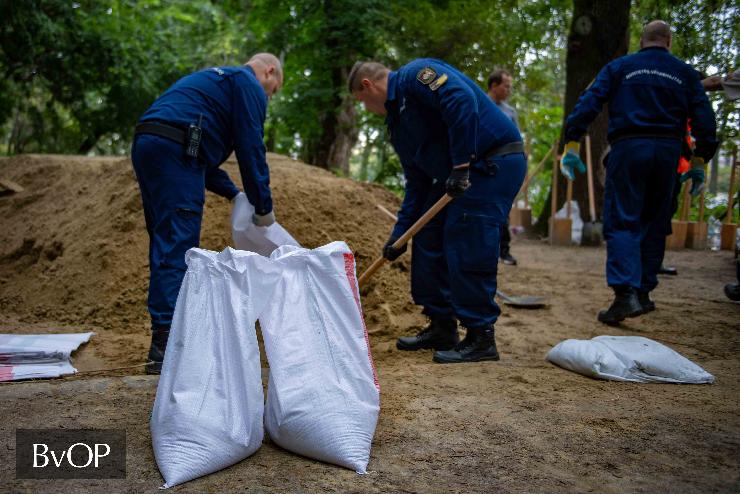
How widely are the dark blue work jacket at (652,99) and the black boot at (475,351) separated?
1707mm

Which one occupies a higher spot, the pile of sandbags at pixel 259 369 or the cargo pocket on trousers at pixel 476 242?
the cargo pocket on trousers at pixel 476 242

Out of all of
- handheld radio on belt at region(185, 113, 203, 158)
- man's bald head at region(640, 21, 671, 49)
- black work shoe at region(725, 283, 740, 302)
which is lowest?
black work shoe at region(725, 283, 740, 302)

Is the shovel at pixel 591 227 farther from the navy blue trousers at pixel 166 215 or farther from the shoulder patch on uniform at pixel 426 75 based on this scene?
the navy blue trousers at pixel 166 215

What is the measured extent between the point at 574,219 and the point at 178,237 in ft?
23.0

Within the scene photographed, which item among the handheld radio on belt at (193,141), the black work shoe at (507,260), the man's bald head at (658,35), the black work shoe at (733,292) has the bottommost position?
the black work shoe at (507,260)

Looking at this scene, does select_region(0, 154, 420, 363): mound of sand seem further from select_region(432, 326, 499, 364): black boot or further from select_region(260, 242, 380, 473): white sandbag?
select_region(260, 242, 380, 473): white sandbag

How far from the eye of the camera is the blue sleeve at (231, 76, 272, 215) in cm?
313

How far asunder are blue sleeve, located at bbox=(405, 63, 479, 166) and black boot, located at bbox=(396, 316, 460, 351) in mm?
988

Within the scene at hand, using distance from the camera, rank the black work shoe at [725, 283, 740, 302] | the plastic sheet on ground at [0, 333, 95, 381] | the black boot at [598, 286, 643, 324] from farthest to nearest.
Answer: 1. the black work shoe at [725, 283, 740, 302]
2. the black boot at [598, 286, 643, 324]
3. the plastic sheet on ground at [0, 333, 95, 381]

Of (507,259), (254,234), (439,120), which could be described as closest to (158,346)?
(254,234)

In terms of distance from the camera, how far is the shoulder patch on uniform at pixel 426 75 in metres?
3.08

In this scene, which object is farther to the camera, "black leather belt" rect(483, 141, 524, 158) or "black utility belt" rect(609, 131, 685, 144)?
"black utility belt" rect(609, 131, 685, 144)
